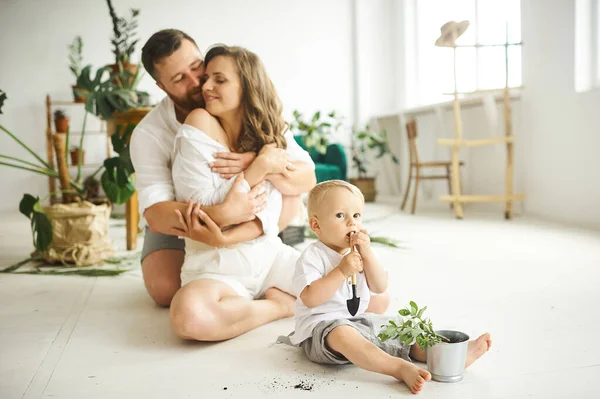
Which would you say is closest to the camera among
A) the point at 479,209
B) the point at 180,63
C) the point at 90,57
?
the point at 180,63

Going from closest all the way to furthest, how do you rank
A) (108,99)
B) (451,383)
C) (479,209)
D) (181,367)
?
1. (451,383)
2. (181,367)
3. (108,99)
4. (479,209)

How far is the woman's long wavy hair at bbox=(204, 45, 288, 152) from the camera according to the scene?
1.69 m

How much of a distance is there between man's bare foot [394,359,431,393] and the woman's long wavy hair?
0.84 metres

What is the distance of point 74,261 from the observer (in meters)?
2.90

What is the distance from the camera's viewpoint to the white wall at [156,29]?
6285 millimetres

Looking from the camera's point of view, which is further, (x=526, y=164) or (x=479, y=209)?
(x=479, y=209)

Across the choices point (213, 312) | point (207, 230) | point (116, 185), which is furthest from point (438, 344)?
point (116, 185)

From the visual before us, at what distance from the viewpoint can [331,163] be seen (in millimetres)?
5906

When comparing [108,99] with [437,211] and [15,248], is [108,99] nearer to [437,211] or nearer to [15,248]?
[15,248]

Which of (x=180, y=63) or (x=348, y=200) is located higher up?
(x=180, y=63)

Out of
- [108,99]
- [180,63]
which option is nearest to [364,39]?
[108,99]

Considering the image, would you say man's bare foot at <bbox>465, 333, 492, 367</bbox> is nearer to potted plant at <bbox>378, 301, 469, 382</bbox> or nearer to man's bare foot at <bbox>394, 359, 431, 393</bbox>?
potted plant at <bbox>378, 301, 469, 382</bbox>

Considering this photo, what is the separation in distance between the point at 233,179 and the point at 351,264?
→ 0.60 m

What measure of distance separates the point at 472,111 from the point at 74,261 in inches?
144
